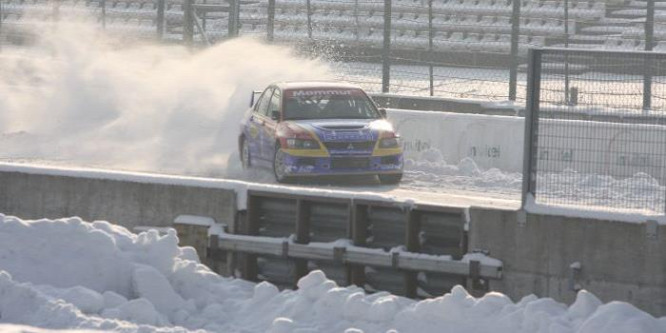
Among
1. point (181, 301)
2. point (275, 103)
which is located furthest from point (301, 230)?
point (275, 103)

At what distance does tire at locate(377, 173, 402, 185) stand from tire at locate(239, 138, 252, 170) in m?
2.13

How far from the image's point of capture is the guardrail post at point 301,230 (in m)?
14.0

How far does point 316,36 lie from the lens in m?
28.2

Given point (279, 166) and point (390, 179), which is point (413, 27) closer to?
point (390, 179)

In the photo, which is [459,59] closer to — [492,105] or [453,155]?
[492,105]

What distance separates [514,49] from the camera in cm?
2355

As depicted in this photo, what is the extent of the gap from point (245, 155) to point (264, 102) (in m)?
0.79

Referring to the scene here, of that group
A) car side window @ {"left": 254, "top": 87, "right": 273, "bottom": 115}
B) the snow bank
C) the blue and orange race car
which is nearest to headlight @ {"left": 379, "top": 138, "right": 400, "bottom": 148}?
the blue and orange race car

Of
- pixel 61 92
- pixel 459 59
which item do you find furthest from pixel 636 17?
pixel 61 92

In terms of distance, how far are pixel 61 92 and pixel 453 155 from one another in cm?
1054

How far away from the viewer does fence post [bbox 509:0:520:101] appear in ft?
76.6

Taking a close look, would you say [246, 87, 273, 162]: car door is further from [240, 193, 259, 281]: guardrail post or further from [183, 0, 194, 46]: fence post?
[183, 0, 194, 46]: fence post

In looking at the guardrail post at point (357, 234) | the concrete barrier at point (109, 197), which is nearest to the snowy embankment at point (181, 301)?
the guardrail post at point (357, 234)

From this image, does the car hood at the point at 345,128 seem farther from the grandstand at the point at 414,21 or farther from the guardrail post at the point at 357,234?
the grandstand at the point at 414,21
